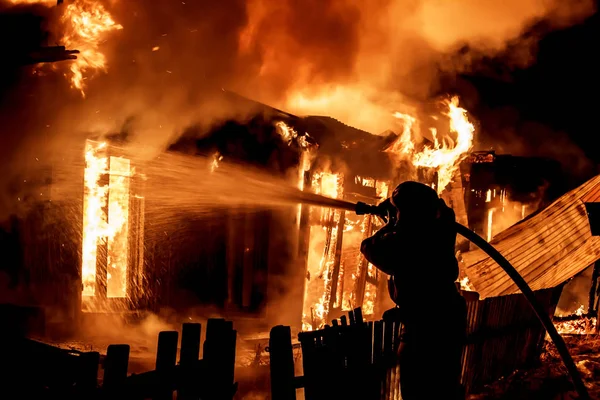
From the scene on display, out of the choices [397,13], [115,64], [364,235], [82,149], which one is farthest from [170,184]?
[397,13]

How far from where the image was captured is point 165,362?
3.59 metres

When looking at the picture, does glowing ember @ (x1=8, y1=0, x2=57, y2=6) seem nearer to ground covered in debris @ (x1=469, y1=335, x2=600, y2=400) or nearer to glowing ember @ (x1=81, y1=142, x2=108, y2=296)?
glowing ember @ (x1=81, y1=142, x2=108, y2=296)

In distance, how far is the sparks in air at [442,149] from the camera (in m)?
12.9

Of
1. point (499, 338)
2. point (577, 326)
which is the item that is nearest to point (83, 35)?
point (499, 338)

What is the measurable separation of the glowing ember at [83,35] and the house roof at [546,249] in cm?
826

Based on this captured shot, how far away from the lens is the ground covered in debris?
7.32m

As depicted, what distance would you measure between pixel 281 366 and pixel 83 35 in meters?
7.17

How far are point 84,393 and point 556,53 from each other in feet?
96.6

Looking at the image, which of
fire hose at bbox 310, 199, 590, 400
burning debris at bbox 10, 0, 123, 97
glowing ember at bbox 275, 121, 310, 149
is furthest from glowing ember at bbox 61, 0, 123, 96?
fire hose at bbox 310, 199, 590, 400

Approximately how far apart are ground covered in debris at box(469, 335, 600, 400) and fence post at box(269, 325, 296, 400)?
4.18m

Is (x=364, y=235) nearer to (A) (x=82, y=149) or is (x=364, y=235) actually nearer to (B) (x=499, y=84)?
(A) (x=82, y=149)

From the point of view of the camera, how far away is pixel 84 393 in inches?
128

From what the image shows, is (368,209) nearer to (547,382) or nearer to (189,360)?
(189,360)

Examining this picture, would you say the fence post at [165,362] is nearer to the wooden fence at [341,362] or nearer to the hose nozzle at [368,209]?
the wooden fence at [341,362]
